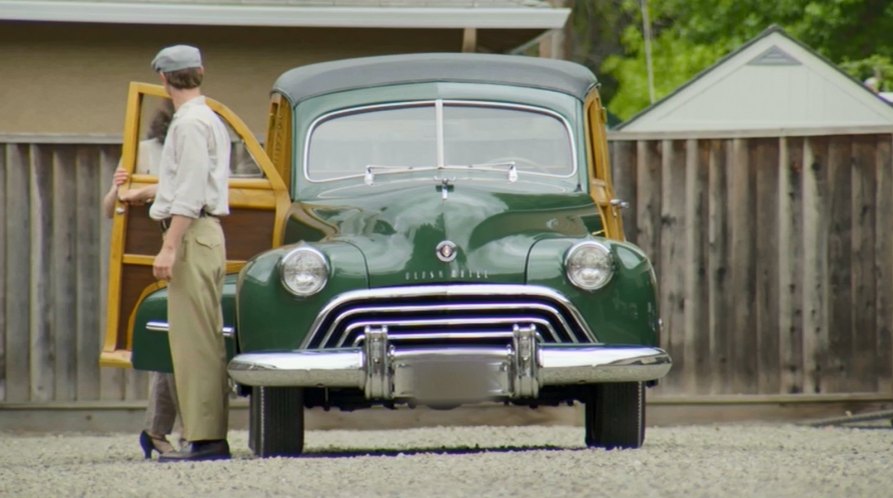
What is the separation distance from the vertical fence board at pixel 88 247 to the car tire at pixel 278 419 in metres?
3.55

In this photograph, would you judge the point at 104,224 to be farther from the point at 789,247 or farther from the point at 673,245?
the point at 789,247

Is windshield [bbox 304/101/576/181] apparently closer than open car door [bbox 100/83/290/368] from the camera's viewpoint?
No

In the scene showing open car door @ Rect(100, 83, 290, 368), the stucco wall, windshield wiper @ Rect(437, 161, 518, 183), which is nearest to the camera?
open car door @ Rect(100, 83, 290, 368)

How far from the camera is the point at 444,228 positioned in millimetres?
7898

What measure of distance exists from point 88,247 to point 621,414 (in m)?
4.45

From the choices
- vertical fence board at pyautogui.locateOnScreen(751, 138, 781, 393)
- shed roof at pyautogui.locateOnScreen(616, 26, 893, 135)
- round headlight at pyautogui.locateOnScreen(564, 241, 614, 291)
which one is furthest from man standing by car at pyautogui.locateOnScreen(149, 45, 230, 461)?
shed roof at pyautogui.locateOnScreen(616, 26, 893, 135)

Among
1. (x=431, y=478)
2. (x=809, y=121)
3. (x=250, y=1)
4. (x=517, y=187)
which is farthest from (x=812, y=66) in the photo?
(x=431, y=478)

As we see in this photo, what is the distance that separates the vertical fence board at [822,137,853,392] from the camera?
1143 centimetres

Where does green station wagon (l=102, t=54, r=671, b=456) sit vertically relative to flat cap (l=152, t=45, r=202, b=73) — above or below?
below

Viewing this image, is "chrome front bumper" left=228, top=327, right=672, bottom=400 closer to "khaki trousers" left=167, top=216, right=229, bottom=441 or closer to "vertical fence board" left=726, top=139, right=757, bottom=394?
"khaki trousers" left=167, top=216, right=229, bottom=441

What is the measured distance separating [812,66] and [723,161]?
3.62 metres

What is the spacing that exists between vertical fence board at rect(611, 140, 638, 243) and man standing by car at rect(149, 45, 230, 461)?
12.9 ft

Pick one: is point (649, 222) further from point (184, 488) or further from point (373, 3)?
point (184, 488)

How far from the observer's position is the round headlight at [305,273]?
25.3 ft
